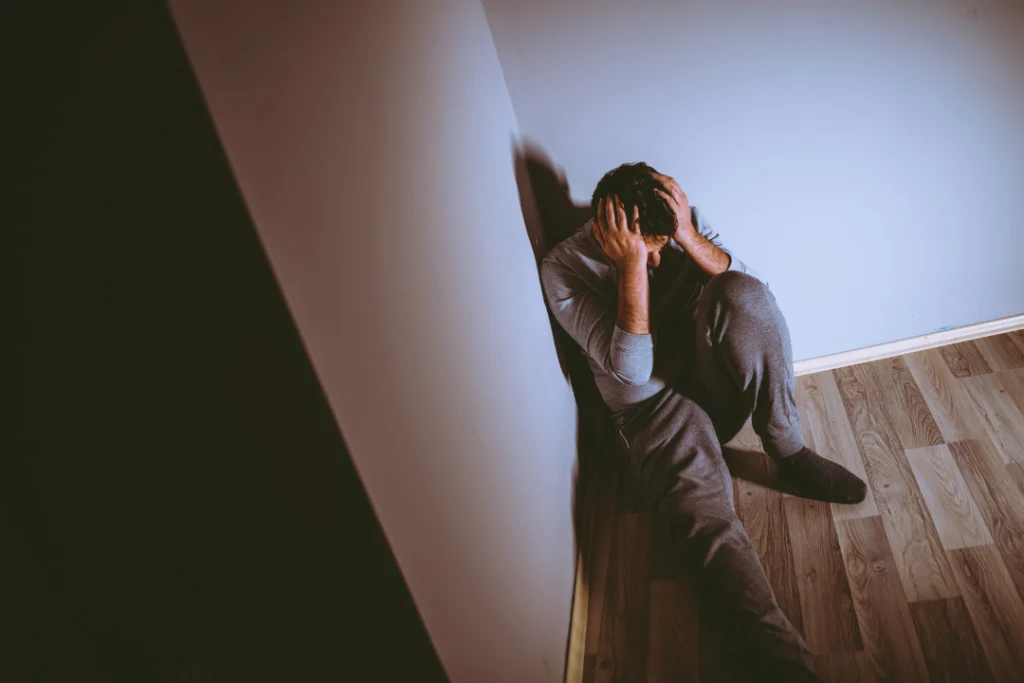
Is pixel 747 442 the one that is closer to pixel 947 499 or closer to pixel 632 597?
pixel 947 499

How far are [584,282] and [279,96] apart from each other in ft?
3.94

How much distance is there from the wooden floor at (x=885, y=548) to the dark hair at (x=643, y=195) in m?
0.72

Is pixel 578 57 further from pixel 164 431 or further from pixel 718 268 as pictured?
pixel 164 431

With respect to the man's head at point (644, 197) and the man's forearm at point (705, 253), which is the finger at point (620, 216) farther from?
the man's forearm at point (705, 253)

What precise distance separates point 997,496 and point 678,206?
1.01 m

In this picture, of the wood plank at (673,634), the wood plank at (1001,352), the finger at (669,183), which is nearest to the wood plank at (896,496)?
the wood plank at (1001,352)

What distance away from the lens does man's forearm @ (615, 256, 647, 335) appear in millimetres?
1673

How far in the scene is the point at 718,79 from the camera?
1728 millimetres

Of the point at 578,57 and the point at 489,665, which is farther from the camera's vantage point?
the point at 578,57

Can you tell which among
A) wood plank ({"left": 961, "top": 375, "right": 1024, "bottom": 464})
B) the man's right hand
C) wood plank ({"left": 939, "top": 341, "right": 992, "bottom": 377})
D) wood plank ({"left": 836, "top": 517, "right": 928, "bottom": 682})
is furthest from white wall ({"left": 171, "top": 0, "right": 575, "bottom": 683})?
wood plank ({"left": 939, "top": 341, "right": 992, "bottom": 377})

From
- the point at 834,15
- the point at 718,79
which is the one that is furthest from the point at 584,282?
the point at 834,15

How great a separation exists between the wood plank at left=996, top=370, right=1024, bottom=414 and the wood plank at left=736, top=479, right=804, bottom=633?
0.70 meters

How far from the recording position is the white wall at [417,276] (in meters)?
0.67

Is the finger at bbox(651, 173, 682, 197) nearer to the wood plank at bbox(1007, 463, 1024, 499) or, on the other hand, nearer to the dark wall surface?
the wood plank at bbox(1007, 463, 1024, 499)
